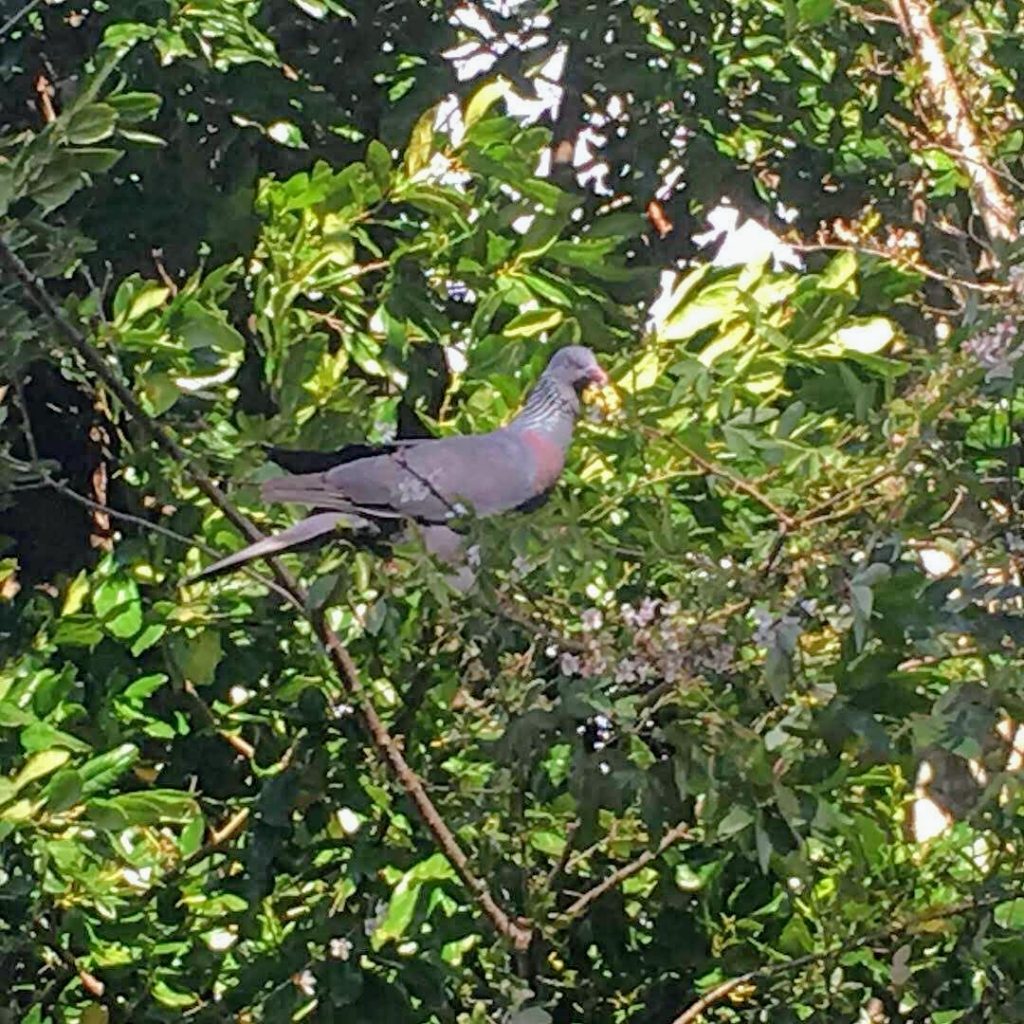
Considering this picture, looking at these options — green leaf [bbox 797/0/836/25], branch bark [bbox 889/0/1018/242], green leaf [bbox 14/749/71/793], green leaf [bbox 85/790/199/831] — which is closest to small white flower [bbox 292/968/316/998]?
green leaf [bbox 85/790/199/831]

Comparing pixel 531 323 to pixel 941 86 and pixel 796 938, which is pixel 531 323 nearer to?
pixel 941 86

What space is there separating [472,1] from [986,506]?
134 cm

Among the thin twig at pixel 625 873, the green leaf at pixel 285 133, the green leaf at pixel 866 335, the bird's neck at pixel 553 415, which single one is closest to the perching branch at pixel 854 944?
the thin twig at pixel 625 873

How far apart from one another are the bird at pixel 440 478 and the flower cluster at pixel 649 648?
13 cm

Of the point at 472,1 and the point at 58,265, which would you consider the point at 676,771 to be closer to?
the point at 58,265

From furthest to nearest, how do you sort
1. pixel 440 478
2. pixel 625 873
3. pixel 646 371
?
pixel 646 371 < pixel 440 478 < pixel 625 873

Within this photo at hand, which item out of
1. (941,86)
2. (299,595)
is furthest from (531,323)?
(299,595)

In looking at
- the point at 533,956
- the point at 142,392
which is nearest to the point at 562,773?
the point at 533,956

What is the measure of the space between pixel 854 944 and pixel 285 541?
0.67 m

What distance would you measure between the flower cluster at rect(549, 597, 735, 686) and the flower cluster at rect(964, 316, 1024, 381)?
0.29 m

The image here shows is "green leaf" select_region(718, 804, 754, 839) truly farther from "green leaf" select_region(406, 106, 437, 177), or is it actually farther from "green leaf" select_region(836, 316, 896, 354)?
"green leaf" select_region(406, 106, 437, 177)

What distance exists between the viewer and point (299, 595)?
6.17ft

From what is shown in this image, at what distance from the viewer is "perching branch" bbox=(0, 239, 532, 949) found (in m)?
1.75

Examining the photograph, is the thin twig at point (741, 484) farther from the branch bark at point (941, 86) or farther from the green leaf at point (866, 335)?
the branch bark at point (941, 86)
